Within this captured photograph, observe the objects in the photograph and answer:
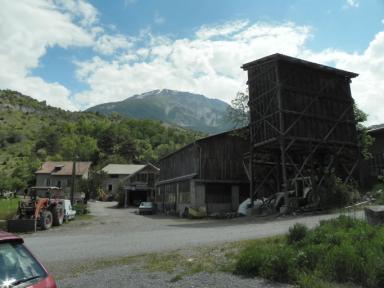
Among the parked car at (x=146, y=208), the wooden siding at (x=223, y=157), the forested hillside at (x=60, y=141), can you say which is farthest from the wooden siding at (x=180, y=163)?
the forested hillside at (x=60, y=141)

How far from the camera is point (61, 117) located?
16125cm

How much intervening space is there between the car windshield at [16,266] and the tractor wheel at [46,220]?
21.7 metres

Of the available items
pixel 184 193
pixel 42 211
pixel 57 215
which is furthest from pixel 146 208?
pixel 42 211

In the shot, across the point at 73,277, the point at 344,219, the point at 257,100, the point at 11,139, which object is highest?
the point at 11,139

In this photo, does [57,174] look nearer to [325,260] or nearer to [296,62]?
[296,62]

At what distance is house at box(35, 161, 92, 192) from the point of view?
7769 cm

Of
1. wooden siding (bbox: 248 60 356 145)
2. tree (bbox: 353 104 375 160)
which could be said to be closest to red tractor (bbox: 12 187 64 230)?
wooden siding (bbox: 248 60 356 145)

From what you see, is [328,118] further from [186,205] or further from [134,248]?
[134,248]

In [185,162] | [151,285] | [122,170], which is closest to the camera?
[151,285]

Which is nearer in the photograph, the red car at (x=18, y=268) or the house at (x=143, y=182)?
the red car at (x=18, y=268)

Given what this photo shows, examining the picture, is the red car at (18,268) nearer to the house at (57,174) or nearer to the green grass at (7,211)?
the green grass at (7,211)

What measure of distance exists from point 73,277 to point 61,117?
162m

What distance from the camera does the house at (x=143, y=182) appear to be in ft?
196

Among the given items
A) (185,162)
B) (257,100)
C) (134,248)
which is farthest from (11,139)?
(134,248)
